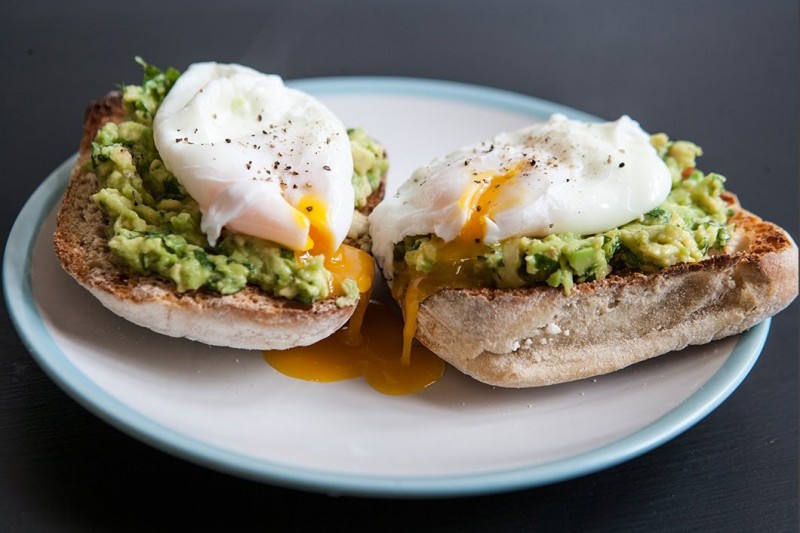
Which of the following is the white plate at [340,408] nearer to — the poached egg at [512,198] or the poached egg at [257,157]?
the poached egg at [512,198]

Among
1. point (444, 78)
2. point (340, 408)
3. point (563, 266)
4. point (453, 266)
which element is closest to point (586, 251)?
point (563, 266)

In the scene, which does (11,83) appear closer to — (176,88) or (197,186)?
(176,88)

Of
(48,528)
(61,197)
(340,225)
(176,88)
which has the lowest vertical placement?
(48,528)

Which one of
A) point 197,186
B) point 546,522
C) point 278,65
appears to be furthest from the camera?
point 278,65

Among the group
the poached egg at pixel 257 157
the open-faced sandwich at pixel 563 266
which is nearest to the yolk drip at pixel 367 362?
the open-faced sandwich at pixel 563 266

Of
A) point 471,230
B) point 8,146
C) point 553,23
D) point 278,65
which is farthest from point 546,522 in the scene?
point 553,23

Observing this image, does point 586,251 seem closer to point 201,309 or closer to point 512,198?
point 512,198
